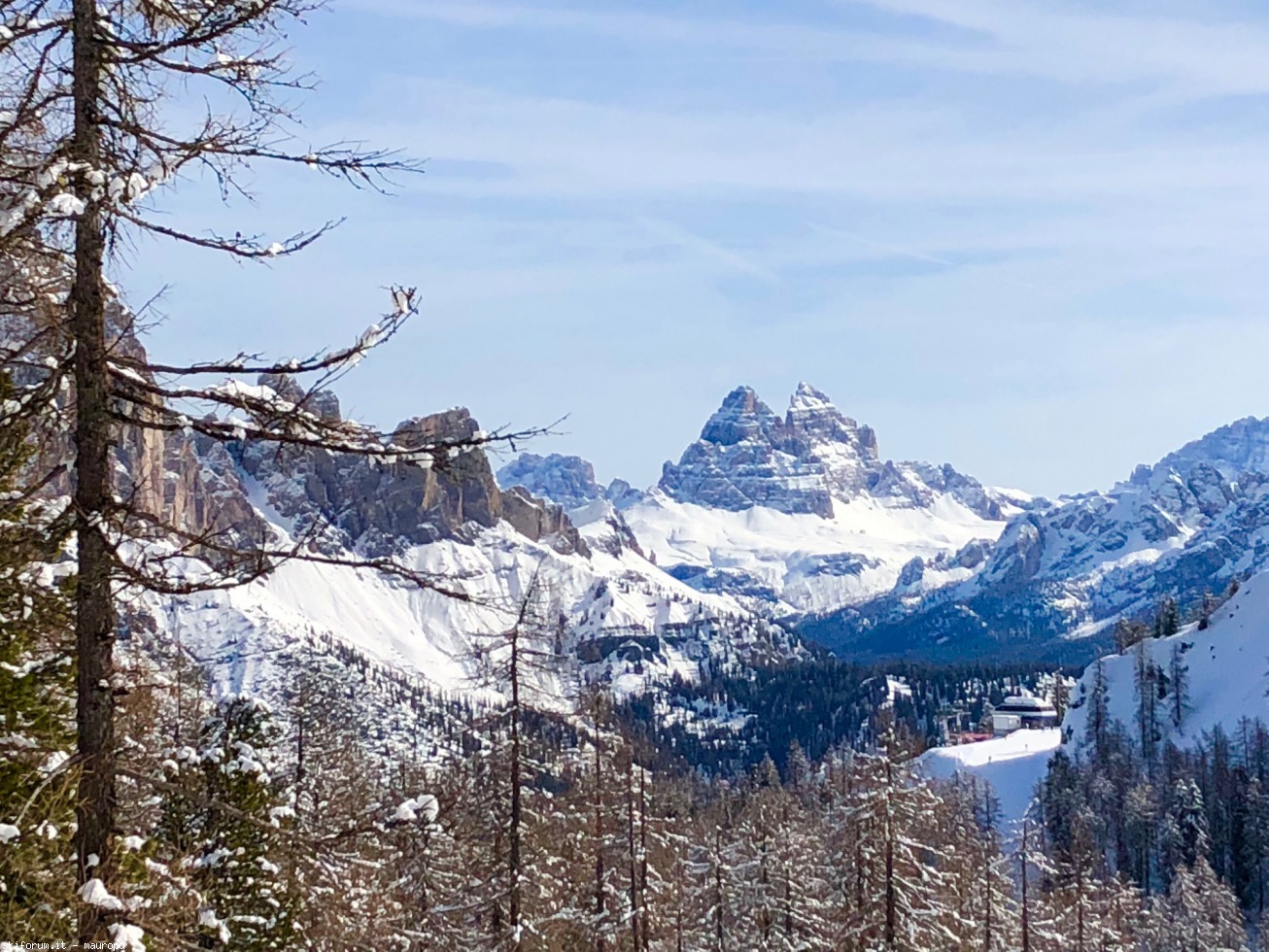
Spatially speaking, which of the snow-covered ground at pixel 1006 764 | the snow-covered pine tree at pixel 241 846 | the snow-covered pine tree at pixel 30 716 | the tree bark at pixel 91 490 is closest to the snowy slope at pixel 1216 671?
the snow-covered ground at pixel 1006 764

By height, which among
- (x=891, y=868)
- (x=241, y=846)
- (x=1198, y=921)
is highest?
(x=241, y=846)

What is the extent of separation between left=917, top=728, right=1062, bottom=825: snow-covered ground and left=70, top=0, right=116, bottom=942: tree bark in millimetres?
104470

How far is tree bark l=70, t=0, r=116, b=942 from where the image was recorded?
7.14 metres

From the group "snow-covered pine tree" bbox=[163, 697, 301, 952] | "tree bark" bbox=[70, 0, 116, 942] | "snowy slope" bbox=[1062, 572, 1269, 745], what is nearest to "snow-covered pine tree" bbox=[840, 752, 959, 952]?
"snow-covered pine tree" bbox=[163, 697, 301, 952]

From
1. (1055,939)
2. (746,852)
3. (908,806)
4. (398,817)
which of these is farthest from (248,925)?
(1055,939)

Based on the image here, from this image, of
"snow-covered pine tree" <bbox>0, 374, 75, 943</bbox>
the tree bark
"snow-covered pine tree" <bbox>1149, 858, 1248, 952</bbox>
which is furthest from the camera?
"snow-covered pine tree" <bbox>1149, 858, 1248, 952</bbox>

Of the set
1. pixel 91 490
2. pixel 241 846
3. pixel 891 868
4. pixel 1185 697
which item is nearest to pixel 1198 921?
pixel 891 868

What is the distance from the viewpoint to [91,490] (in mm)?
7246

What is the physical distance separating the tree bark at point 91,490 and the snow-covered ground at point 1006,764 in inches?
4113

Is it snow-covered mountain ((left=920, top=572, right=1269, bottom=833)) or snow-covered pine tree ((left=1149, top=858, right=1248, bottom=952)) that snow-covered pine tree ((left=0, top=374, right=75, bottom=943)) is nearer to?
snow-covered pine tree ((left=1149, top=858, right=1248, bottom=952))

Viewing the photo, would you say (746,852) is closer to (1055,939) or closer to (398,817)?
(1055,939)

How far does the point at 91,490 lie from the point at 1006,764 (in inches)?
5006

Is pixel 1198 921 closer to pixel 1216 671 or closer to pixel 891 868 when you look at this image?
pixel 891 868

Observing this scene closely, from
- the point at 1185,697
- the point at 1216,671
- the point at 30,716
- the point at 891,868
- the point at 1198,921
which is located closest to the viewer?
the point at 30,716
